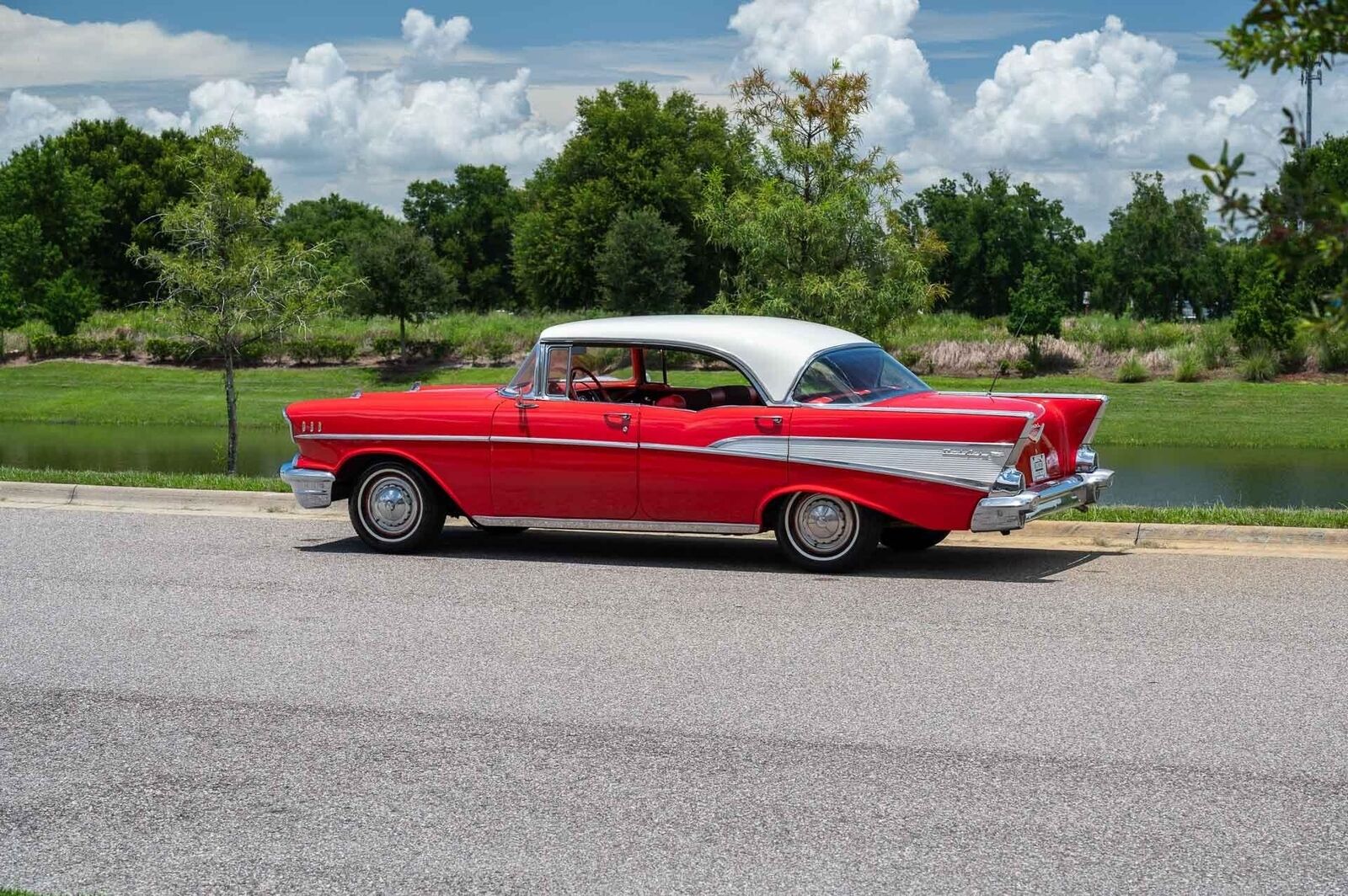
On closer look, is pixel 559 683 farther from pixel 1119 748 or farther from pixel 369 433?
pixel 369 433

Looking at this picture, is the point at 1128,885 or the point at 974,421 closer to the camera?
the point at 1128,885

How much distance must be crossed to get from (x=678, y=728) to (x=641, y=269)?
177 ft

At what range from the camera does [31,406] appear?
44.0m

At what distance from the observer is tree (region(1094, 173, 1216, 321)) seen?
221 ft

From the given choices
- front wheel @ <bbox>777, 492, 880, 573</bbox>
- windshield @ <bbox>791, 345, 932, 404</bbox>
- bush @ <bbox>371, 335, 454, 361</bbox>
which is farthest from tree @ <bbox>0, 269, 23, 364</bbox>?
front wheel @ <bbox>777, 492, 880, 573</bbox>


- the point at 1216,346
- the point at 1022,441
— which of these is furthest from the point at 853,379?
the point at 1216,346

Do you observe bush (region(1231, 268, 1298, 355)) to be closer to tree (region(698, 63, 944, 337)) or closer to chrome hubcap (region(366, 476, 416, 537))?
tree (region(698, 63, 944, 337))

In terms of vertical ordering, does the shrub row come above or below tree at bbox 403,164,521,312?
below

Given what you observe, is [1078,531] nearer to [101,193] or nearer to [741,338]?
[741,338]

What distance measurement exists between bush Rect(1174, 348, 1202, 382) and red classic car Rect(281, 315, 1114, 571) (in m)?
31.9

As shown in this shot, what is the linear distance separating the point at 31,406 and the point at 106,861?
140ft

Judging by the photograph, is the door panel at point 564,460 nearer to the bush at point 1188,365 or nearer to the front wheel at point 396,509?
the front wheel at point 396,509

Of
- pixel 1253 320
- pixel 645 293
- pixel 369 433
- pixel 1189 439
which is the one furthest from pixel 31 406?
pixel 369 433

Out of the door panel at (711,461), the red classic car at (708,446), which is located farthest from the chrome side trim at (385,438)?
the door panel at (711,461)
